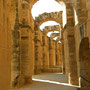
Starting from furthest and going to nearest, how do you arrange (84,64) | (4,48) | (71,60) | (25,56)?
(25,56) < (71,60) < (84,64) < (4,48)

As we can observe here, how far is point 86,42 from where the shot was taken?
24.6 ft

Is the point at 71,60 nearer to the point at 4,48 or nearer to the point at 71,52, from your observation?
the point at 71,52

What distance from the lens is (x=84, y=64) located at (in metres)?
7.49

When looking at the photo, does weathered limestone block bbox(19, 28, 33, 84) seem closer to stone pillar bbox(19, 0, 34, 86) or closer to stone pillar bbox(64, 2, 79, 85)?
stone pillar bbox(19, 0, 34, 86)

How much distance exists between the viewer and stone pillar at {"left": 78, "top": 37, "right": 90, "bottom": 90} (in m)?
7.36

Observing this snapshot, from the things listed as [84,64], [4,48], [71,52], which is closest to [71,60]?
[71,52]

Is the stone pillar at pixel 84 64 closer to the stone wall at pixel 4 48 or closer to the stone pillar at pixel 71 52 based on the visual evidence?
the stone pillar at pixel 71 52

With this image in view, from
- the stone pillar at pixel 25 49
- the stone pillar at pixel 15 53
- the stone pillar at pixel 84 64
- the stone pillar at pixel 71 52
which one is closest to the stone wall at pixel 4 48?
the stone pillar at pixel 84 64

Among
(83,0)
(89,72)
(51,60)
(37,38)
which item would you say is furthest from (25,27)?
(51,60)

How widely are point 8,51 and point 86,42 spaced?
5010 millimetres

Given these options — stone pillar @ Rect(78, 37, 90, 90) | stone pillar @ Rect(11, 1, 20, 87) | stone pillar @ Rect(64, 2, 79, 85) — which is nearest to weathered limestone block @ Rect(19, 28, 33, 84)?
stone pillar @ Rect(11, 1, 20, 87)

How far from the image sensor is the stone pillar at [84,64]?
7355mm

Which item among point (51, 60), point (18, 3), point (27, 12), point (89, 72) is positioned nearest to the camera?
point (89, 72)

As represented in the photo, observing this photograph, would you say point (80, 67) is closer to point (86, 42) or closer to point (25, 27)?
point (86, 42)
